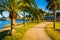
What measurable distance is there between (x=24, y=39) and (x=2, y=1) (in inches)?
172

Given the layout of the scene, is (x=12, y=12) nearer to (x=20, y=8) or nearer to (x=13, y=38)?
(x=20, y=8)

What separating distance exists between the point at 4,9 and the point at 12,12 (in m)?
0.87

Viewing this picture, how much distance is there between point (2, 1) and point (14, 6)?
50.9 inches

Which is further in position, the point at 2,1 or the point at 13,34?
the point at 13,34

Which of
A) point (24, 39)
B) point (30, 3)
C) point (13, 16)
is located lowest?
point (24, 39)

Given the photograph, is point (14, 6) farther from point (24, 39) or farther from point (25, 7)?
point (24, 39)

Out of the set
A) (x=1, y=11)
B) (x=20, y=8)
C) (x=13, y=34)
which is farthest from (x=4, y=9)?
(x=13, y=34)

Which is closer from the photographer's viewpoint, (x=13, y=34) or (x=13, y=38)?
(x=13, y=38)

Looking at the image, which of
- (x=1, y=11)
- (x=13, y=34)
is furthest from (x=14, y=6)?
(x=13, y=34)

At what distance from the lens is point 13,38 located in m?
16.2

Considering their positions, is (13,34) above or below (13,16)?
below

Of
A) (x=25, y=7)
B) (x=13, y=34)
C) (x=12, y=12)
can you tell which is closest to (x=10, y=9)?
(x=12, y=12)

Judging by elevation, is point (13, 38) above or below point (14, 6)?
below

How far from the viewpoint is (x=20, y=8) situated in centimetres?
1750
